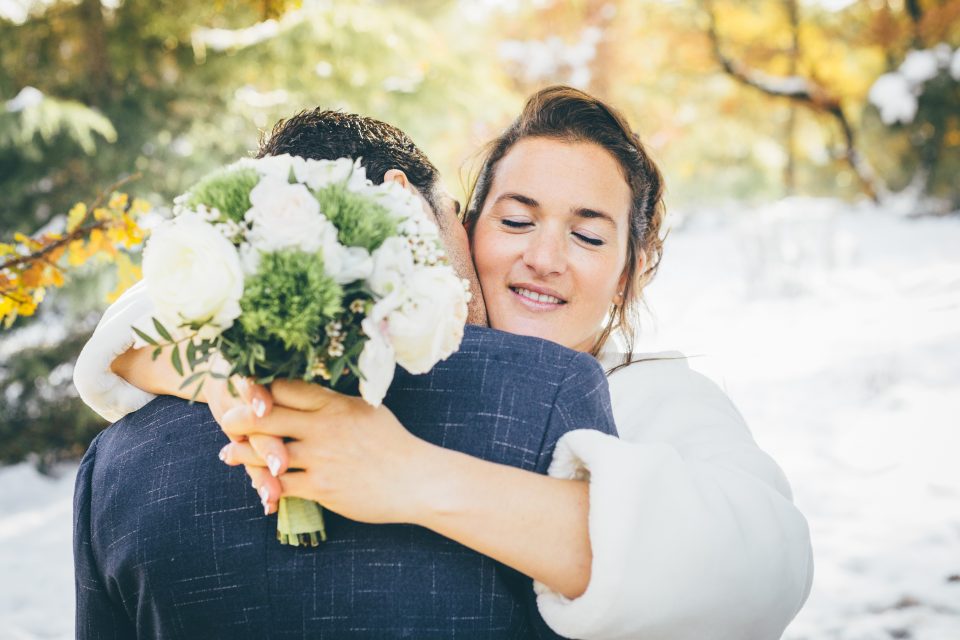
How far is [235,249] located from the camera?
1272mm

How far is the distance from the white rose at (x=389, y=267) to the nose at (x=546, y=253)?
4.78ft

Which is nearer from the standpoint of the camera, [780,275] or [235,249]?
[235,249]

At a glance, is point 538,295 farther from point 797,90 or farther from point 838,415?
point 797,90

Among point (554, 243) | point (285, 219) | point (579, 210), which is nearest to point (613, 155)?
point (579, 210)

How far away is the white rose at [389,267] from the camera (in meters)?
1.33

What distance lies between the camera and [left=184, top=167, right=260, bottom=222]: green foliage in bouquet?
1.34 metres

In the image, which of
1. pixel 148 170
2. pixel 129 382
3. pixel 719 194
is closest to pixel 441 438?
pixel 129 382

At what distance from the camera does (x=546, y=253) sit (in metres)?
2.77

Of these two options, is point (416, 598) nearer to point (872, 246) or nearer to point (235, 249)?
point (235, 249)

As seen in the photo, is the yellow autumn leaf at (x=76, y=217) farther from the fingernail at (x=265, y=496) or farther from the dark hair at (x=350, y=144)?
the fingernail at (x=265, y=496)

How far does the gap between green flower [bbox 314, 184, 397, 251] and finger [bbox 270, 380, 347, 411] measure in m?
0.28

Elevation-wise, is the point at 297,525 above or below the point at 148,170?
below

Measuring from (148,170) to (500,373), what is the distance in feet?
18.6

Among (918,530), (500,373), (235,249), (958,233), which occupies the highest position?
(958,233)
